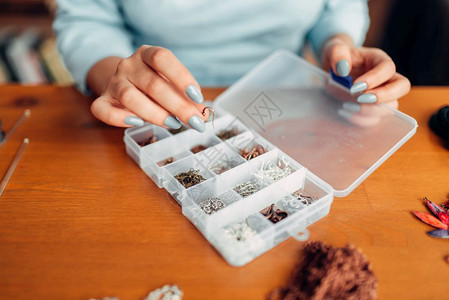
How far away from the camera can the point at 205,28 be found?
111 cm

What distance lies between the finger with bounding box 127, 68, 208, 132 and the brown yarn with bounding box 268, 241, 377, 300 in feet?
1.02

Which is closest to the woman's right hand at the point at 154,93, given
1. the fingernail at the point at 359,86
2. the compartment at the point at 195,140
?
the compartment at the point at 195,140

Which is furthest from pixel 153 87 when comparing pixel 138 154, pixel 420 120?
pixel 420 120

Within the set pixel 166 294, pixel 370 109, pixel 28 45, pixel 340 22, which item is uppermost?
pixel 340 22

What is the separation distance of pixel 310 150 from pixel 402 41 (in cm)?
138

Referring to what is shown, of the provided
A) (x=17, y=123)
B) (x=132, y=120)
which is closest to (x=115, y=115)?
(x=132, y=120)

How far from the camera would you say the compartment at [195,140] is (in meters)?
0.85

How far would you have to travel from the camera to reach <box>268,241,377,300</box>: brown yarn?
1.80ft

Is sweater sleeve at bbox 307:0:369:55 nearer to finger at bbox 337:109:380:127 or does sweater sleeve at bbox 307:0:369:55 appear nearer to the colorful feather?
finger at bbox 337:109:380:127

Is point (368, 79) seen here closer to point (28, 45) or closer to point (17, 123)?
point (17, 123)

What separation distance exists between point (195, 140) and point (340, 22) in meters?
0.65

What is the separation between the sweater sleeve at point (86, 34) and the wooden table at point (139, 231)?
0.69 ft

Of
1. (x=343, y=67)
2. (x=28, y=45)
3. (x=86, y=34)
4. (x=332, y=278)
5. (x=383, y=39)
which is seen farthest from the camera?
(x=383, y=39)

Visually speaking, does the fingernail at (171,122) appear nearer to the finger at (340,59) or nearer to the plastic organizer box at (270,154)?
the plastic organizer box at (270,154)
